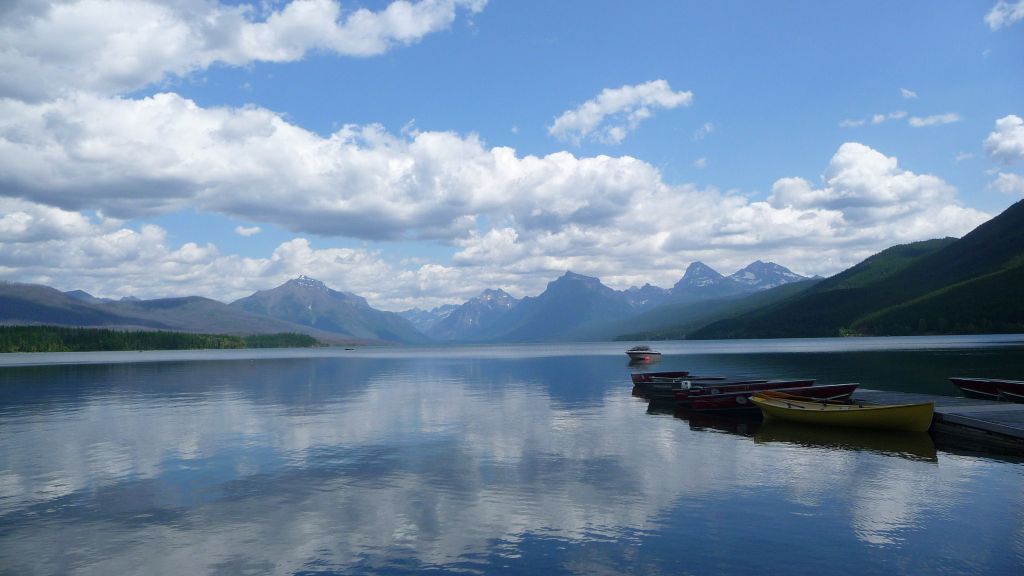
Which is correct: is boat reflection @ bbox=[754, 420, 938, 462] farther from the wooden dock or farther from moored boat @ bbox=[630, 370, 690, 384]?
moored boat @ bbox=[630, 370, 690, 384]

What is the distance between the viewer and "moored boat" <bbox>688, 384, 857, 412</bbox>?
57.1 m

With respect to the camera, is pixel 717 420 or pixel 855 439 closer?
pixel 855 439

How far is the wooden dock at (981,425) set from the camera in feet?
129

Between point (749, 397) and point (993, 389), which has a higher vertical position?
point (993, 389)

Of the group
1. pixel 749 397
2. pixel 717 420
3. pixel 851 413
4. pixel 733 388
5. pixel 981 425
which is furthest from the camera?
pixel 733 388

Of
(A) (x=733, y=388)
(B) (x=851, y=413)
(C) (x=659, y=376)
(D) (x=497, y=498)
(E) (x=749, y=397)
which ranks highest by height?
(A) (x=733, y=388)

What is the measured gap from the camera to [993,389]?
59.9 m

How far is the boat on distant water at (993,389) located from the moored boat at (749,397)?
13.9 metres

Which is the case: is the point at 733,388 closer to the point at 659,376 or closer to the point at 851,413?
the point at 851,413

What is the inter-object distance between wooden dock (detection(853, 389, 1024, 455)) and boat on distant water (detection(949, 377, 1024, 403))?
714 centimetres

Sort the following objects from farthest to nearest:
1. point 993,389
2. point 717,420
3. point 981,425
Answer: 1. point 993,389
2. point 717,420
3. point 981,425

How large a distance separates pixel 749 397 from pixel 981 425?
1924cm

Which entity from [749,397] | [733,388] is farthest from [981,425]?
[733,388]

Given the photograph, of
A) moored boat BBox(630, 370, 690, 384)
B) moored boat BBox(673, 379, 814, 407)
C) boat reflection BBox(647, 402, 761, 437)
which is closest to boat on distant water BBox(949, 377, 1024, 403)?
moored boat BBox(673, 379, 814, 407)
